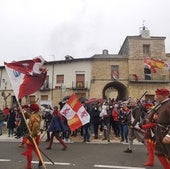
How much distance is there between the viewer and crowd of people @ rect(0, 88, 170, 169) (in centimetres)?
527

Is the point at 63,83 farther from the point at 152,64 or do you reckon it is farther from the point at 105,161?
the point at 105,161

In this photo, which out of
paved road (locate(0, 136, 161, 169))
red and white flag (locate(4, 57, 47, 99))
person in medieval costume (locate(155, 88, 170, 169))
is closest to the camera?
person in medieval costume (locate(155, 88, 170, 169))

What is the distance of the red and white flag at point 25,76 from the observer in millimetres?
8480

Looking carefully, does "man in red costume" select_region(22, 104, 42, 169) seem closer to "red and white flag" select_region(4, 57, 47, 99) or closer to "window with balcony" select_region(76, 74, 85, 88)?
"red and white flag" select_region(4, 57, 47, 99)

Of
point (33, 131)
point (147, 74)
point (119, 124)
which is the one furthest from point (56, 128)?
point (147, 74)

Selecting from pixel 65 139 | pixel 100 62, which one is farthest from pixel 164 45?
pixel 65 139

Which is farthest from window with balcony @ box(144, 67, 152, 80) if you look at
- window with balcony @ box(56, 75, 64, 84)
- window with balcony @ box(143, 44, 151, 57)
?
window with balcony @ box(56, 75, 64, 84)

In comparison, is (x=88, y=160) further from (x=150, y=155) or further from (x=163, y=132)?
(x=163, y=132)

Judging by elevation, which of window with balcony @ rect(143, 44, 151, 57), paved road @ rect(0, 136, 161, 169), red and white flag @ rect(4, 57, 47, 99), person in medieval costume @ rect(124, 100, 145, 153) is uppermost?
window with balcony @ rect(143, 44, 151, 57)

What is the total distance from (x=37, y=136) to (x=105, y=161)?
230 centimetres

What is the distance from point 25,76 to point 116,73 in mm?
34475

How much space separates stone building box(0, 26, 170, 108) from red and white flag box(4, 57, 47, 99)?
32773mm

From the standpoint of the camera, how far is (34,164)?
8289 millimetres

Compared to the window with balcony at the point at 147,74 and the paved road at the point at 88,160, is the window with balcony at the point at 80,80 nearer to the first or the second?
the window with balcony at the point at 147,74
